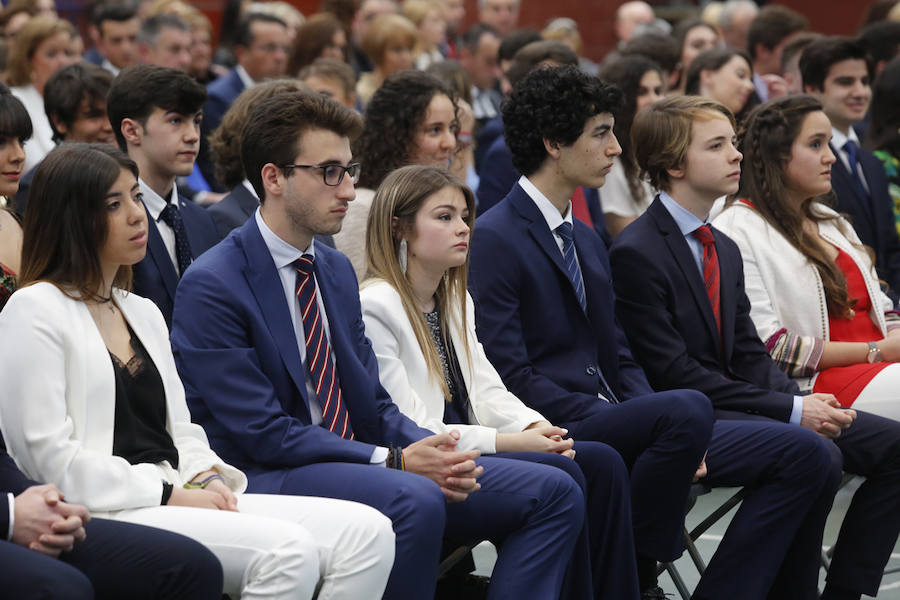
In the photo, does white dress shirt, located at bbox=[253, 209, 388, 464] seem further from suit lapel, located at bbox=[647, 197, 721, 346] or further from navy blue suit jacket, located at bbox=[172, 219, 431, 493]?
suit lapel, located at bbox=[647, 197, 721, 346]

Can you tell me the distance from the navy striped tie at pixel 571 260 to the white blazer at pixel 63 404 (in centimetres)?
161

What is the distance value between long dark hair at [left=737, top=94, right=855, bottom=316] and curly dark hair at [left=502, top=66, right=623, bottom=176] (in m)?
0.80

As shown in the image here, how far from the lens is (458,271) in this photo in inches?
154

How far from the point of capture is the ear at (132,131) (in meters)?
4.48

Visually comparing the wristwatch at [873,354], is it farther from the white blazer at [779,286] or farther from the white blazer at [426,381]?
the white blazer at [426,381]

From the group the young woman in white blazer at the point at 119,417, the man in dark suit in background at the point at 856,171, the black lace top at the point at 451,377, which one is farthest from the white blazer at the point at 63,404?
the man in dark suit in background at the point at 856,171

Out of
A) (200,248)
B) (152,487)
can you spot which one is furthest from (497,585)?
(200,248)

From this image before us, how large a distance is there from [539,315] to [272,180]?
3.46 ft

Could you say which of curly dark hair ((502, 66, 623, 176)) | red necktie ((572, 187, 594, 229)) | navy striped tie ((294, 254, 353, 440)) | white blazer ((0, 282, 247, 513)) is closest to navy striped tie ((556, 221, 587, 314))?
curly dark hair ((502, 66, 623, 176))

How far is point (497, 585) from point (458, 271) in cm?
100

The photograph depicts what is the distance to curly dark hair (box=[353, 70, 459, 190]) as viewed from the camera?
5070 millimetres

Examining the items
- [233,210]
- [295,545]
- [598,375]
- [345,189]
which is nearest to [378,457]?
[295,545]

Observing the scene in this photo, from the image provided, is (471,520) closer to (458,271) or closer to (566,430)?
(566,430)

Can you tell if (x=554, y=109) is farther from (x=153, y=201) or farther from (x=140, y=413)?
(x=140, y=413)
